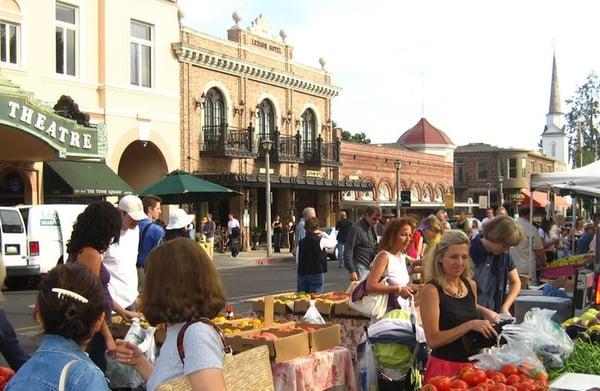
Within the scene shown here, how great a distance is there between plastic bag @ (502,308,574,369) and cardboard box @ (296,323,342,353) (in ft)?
6.90

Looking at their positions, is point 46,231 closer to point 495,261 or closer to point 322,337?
point 322,337

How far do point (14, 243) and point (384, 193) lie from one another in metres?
33.4

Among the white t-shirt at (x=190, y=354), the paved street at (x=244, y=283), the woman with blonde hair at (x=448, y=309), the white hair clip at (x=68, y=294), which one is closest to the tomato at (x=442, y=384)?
the woman with blonde hair at (x=448, y=309)

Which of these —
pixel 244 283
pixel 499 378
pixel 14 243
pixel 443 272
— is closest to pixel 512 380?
pixel 499 378

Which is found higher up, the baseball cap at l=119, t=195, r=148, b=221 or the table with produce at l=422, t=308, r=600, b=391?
the baseball cap at l=119, t=195, r=148, b=221

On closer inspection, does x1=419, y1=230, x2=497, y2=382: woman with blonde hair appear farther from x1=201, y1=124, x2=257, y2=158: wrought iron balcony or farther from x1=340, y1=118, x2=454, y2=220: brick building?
x1=340, y1=118, x2=454, y2=220: brick building

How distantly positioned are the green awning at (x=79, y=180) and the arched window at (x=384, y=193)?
25467 millimetres

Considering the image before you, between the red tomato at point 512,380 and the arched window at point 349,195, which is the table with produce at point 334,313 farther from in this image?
the arched window at point 349,195

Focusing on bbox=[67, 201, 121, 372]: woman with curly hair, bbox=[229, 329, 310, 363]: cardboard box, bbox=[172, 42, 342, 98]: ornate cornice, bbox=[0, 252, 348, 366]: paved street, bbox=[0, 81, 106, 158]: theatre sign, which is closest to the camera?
bbox=[67, 201, 121, 372]: woman with curly hair

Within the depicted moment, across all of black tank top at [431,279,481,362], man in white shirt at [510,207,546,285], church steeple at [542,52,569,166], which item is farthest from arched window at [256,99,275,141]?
church steeple at [542,52,569,166]

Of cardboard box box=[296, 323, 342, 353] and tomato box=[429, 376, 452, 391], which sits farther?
cardboard box box=[296, 323, 342, 353]

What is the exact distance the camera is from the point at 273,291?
17656 millimetres

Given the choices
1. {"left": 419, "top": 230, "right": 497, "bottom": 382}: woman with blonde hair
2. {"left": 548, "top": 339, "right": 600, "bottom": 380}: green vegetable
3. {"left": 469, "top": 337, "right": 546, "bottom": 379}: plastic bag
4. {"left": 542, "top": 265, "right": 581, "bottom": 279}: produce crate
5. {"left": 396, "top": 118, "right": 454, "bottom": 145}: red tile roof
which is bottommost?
{"left": 542, "top": 265, "right": 581, "bottom": 279}: produce crate

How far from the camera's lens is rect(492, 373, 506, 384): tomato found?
13.6 feet
